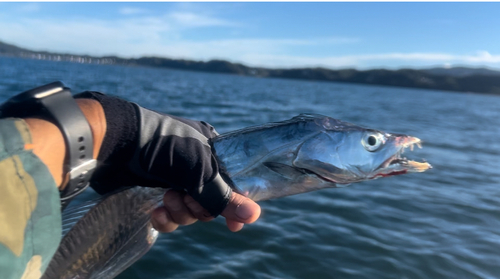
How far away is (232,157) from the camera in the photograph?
193 centimetres

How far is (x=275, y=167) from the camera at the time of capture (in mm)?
1911

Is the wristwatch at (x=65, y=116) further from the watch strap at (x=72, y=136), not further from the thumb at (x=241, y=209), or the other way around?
the thumb at (x=241, y=209)

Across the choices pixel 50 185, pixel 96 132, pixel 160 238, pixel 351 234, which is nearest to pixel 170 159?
pixel 96 132

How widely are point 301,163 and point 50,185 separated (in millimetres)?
1114

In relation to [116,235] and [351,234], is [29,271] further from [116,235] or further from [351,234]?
[351,234]

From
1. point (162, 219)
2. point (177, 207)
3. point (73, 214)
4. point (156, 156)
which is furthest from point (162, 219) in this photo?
point (156, 156)

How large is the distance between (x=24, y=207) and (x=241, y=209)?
98 cm

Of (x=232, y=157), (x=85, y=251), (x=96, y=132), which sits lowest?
(x=85, y=251)

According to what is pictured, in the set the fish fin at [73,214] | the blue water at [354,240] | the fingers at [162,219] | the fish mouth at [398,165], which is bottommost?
the blue water at [354,240]

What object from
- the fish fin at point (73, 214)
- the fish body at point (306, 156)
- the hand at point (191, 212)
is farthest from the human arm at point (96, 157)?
the fish fin at point (73, 214)

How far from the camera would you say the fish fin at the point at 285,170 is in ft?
6.26

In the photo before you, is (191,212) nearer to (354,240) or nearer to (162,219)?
(162,219)

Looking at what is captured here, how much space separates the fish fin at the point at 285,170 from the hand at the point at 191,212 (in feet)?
0.65

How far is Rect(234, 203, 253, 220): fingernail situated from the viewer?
187cm
